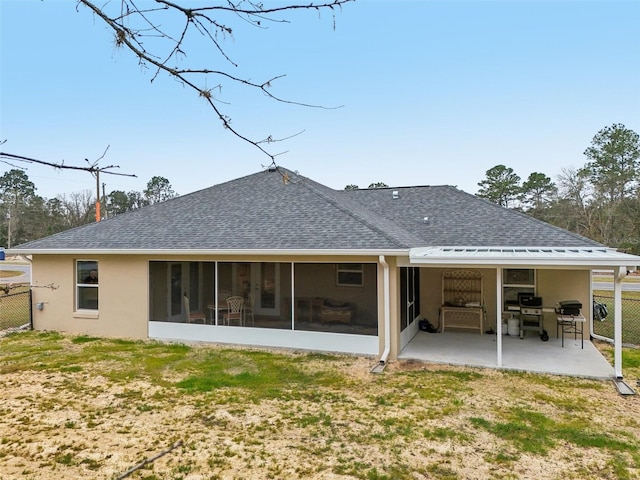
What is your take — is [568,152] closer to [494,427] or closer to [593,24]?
[593,24]

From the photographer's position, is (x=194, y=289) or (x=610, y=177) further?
(x=610, y=177)

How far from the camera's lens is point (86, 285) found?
35.0ft

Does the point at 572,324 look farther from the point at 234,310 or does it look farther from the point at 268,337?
the point at 234,310

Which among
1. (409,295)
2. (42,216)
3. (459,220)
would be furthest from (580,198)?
(42,216)

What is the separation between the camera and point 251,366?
25.4 feet

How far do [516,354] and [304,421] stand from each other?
5.46 m

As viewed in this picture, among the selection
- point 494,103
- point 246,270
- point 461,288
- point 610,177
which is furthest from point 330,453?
point 610,177

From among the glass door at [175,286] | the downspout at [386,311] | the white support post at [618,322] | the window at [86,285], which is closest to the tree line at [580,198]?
the window at [86,285]

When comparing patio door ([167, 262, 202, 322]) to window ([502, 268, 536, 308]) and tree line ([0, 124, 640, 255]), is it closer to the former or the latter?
window ([502, 268, 536, 308])

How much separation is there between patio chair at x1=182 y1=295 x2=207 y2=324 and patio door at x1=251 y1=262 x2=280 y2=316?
4.60 feet

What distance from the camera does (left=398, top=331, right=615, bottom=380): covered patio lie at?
7.47m

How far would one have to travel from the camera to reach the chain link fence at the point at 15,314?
36.5 feet

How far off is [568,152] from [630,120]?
15.6 ft

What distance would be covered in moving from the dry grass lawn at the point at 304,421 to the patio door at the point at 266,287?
1.68 metres
